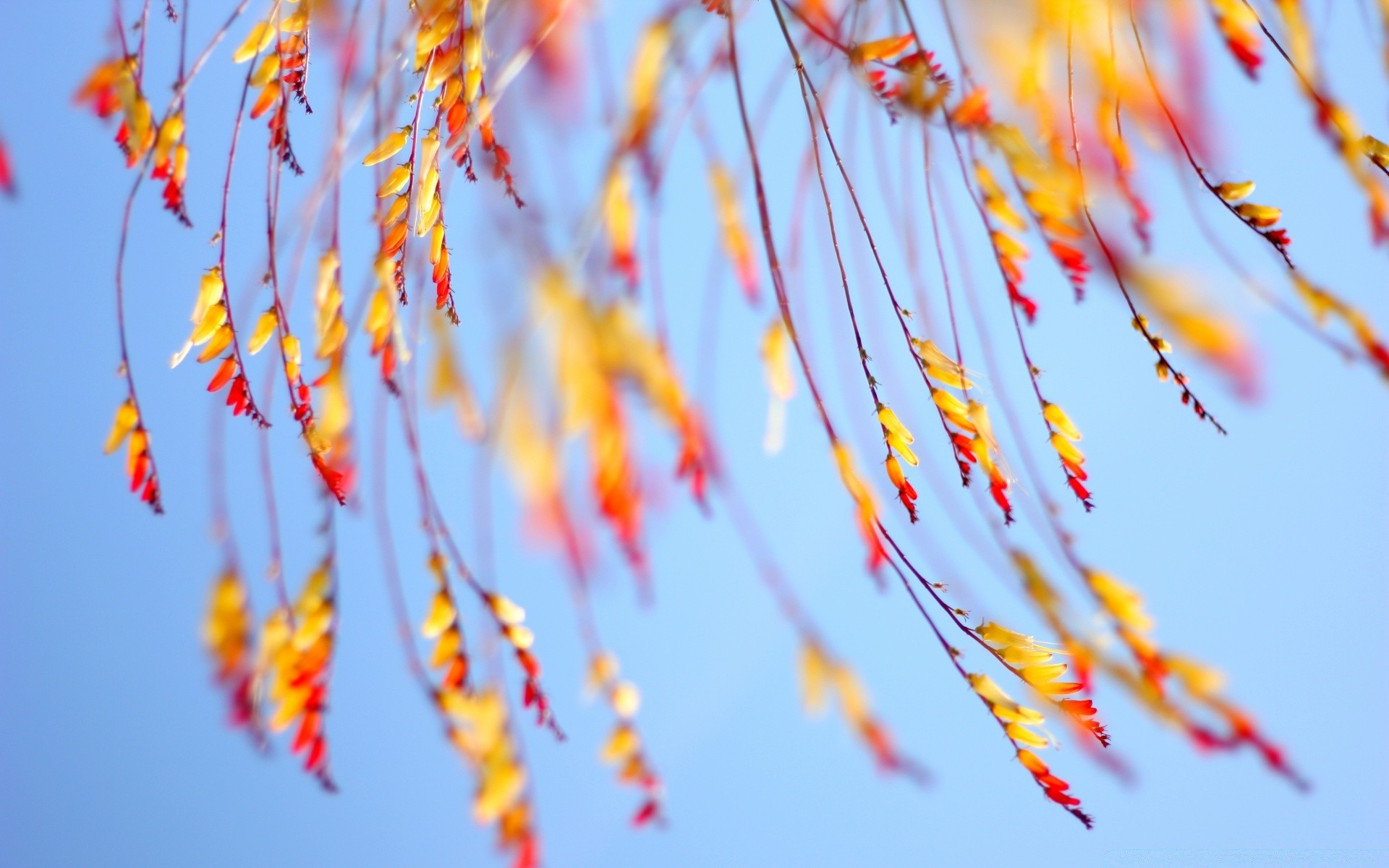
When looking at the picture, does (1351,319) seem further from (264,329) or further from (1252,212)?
(264,329)

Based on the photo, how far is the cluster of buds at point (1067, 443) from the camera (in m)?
0.54

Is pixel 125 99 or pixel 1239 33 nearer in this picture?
pixel 125 99

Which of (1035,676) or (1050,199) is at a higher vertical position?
(1050,199)

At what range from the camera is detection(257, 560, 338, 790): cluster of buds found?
542 mm

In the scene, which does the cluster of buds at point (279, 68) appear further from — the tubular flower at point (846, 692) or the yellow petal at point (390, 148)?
the tubular flower at point (846, 692)

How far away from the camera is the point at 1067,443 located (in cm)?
54

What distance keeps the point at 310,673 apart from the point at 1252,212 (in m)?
0.60

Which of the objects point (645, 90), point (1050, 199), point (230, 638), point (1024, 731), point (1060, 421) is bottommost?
point (1024, 731)

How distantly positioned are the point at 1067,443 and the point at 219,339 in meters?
0.50

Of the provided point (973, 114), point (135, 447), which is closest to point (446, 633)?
point (135, 447)

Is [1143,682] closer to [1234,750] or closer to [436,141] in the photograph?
[1234,750]

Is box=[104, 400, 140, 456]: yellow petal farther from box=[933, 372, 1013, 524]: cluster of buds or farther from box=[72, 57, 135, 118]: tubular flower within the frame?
box=[933, 372, 1013, 524]: cluster of buds

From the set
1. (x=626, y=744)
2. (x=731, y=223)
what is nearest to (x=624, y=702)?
(x=626, y=744)

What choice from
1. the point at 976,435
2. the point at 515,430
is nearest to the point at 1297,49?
the point at 976,435
